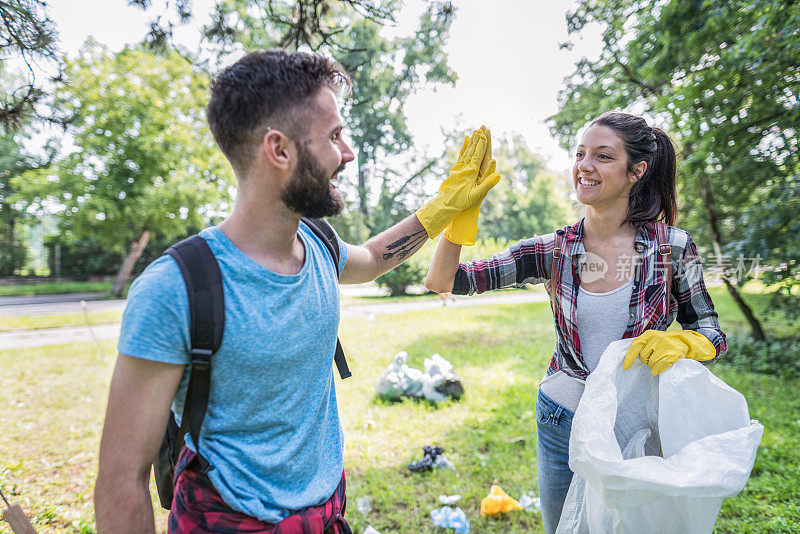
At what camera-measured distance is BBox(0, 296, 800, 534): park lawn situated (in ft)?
9.48

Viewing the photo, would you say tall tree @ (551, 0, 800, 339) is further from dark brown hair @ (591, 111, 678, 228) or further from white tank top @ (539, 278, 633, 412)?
white tank top @ (539, 278, 633, 412)

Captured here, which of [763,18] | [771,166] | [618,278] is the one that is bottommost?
[618,278]

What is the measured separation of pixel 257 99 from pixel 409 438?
11.3ft

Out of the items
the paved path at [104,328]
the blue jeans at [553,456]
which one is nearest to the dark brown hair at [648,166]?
the blue jeans at [553,456]

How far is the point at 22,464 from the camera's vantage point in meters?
3.46

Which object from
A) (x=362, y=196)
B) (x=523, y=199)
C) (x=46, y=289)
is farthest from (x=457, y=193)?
(x=523, y=199)

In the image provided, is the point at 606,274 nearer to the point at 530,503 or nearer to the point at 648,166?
the point at 648,166

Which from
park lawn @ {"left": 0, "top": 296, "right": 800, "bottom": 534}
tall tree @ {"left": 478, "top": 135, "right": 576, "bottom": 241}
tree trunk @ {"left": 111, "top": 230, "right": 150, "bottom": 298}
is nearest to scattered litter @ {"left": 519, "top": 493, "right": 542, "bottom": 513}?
park lawn @ {"left": 0, "top": 296, "right": 800, "bottom": 534}

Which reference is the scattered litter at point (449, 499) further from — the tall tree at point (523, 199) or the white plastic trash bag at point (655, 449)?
the tall tree at point (523, 199)

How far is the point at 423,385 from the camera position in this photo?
4.91m

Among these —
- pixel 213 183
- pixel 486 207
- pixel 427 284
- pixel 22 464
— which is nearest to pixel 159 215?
pixel 213 183

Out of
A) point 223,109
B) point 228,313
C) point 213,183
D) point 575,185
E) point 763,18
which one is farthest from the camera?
point 213,183

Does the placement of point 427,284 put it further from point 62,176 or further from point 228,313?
point 62,176

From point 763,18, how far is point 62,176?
17717 millimetres
